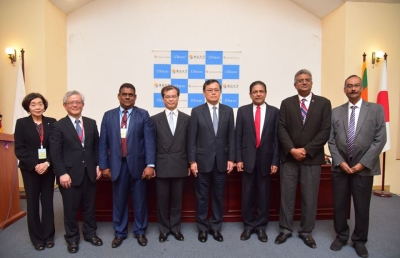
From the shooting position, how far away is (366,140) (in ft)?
7.20

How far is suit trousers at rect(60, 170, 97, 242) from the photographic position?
2.23 meters

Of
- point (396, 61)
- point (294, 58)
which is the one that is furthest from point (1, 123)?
point (396, 61)

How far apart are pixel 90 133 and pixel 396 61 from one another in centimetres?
494

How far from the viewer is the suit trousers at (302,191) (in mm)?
2373

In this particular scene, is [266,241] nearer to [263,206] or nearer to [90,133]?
[263,206]

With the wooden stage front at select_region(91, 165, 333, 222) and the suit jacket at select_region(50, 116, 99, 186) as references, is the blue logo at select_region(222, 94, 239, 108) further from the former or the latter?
the suit jacket at select_region(50, 116, 99, 186)

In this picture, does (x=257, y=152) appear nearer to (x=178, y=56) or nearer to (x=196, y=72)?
(x=196, y=72)

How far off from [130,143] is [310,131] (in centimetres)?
174

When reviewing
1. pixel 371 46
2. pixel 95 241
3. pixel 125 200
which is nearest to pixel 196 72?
pixel 125 200

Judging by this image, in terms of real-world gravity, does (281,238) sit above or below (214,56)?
below

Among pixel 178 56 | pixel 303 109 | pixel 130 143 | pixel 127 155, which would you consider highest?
pixel 178 56

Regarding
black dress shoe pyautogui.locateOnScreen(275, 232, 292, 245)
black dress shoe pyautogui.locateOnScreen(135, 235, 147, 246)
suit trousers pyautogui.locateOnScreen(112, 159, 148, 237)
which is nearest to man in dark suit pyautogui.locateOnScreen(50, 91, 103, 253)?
suit trousers pyautogui.locateOnScreen(112, 159, 148, 237)

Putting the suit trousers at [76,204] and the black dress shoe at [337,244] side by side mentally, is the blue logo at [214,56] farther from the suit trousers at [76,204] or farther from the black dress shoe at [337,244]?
the black dress shoe at [337,244]

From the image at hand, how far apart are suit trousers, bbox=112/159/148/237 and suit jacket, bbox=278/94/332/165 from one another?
1.51m
